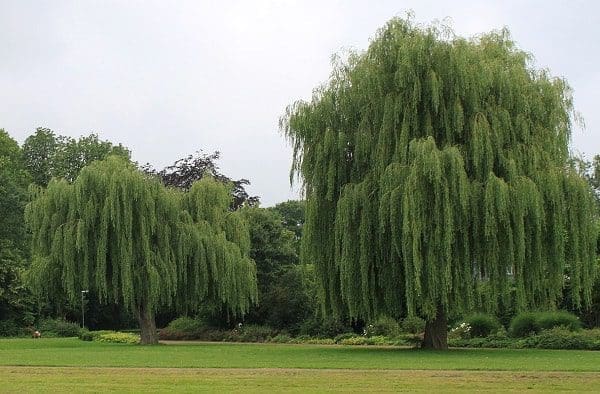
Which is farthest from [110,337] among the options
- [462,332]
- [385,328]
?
[462,332]

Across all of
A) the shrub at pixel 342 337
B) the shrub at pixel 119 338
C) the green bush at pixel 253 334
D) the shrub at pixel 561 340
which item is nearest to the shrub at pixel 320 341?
the shrub at pixel 342 337

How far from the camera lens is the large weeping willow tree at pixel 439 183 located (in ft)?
79.0

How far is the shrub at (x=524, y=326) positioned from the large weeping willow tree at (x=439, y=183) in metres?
6.54

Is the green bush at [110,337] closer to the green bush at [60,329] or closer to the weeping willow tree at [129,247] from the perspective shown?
the weeping willow tree at [129,247]

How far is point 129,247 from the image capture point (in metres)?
33.9

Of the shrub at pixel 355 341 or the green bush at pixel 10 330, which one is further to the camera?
the green bush at pixel 10 330

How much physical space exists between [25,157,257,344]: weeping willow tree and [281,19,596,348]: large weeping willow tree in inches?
379

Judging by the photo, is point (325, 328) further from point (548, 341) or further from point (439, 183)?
point (439, 183)

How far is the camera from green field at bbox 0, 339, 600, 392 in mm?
15984

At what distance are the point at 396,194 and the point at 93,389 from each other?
11.7m

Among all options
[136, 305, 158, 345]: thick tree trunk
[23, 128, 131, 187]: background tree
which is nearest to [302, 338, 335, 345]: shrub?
[136, 305, 158, 345]: thick tree trunk

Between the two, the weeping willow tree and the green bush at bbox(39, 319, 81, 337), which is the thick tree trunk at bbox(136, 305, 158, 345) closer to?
the weeping willow tree

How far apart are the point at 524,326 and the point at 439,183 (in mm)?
11262

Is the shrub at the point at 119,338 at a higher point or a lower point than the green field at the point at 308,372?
higher
